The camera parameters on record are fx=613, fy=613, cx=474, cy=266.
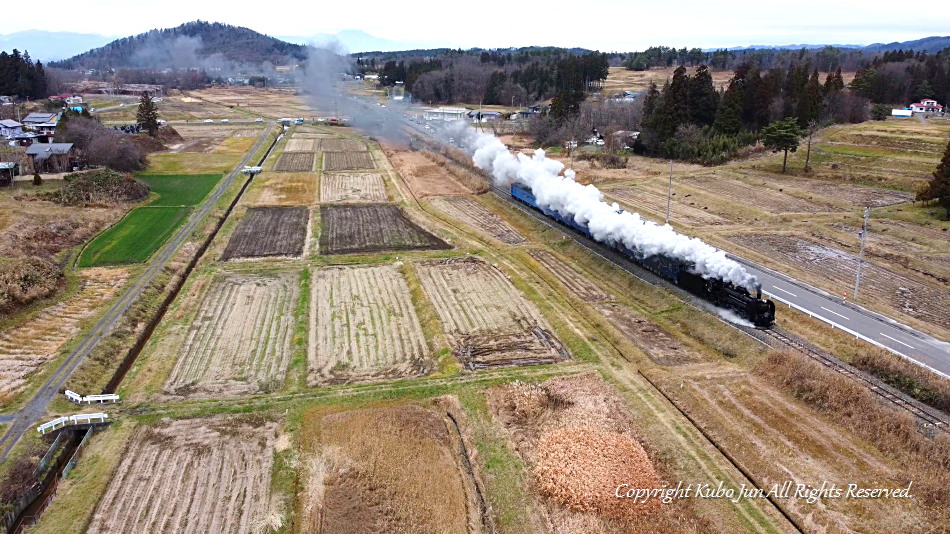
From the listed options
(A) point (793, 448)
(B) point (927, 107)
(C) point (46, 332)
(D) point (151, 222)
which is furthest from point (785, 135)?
(C) point (46, 332)

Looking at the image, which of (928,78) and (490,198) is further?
(928,78)

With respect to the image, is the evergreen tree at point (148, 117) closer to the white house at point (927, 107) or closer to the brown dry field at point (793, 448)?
the brown dry field at point (793, 448)

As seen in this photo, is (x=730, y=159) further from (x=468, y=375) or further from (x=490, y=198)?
(x=468, y=375)

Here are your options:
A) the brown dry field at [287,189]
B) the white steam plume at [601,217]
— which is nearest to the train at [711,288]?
the white steam plume at [601,217]

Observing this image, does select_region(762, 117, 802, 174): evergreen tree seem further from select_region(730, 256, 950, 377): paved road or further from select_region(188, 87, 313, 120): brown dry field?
select_region(188, 87, 313, 120): brown dry field

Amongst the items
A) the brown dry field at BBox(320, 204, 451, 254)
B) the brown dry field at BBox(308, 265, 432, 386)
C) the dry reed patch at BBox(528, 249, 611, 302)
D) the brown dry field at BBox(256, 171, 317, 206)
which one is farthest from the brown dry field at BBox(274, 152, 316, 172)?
the dry reed patch at BBox(528, 249, 611, 302)

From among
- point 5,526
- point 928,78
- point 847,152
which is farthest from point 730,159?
point 5,526
